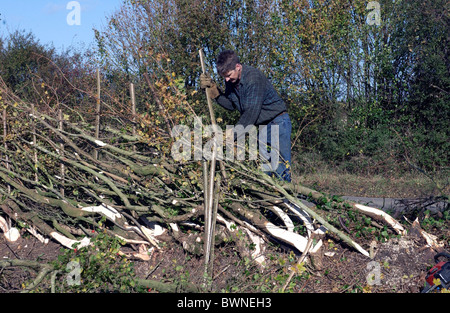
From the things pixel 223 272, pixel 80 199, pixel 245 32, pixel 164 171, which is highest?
pixel 245 32

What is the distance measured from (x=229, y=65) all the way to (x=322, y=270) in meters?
2.25

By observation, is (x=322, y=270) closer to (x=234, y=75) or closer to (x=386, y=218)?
(x=386, y=218)

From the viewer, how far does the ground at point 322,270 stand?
394 centimetres

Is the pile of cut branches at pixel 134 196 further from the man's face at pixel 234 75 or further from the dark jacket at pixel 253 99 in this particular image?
the man's face at pixel 234 75

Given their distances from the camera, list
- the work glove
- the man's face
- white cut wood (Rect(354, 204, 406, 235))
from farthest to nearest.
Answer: the man's face < the work glove < white cut wood (Rect(354, 204, 406, 235))

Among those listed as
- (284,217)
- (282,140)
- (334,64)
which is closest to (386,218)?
(284,217)

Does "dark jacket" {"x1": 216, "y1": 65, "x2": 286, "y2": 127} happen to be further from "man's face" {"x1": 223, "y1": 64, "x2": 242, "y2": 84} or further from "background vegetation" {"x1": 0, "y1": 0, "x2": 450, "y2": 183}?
"background vegetation" {"x1": 0, "y1": 0, "x2": 450, "y2": 183}

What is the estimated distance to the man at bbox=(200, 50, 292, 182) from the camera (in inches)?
192

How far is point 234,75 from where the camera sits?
505 cm

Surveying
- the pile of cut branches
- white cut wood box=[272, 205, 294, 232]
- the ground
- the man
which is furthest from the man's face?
the ground
